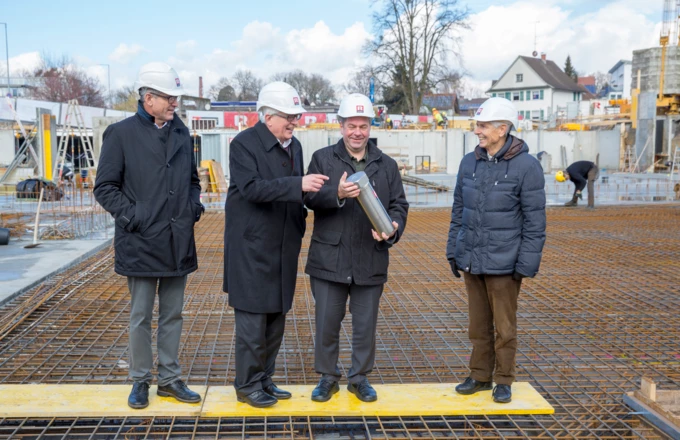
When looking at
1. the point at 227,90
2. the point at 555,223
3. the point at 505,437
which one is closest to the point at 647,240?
the point at 555,223

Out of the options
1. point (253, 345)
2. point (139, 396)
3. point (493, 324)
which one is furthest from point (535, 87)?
point (139, 396)

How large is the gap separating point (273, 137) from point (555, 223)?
31.2 feet

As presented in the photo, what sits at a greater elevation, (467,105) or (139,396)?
(467,105)

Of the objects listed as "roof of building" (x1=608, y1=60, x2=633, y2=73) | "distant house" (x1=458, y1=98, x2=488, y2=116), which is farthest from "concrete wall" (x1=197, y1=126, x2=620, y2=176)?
"roof of building" (x1=608, y1=60, x2=633, y2=73)

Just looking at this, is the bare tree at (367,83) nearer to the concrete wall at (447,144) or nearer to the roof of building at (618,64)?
the concrete wall at (447,144)

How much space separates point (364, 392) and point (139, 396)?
1.17m

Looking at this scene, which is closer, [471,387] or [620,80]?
[471,387]

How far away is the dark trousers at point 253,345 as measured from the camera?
336 cm

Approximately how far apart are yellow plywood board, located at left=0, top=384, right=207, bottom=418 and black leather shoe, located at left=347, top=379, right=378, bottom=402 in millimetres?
835

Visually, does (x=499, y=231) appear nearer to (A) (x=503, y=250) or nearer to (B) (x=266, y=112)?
(A) (x=503, y=250)

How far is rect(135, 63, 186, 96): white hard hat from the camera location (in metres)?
3.21

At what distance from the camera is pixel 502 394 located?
11.5 ft

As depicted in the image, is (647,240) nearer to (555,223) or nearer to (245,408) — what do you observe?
(555,223)

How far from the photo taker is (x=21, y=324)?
526cm
